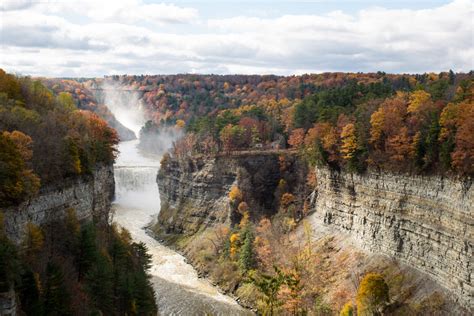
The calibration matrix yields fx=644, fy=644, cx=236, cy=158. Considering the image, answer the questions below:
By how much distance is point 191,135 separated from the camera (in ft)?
339

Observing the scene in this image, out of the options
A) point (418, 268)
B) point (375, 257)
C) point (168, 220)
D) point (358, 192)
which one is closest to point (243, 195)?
point (168, 220)

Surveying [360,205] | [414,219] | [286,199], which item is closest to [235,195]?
[286,199]

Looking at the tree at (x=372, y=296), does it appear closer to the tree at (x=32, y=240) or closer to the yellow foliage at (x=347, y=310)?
the yellow foliage at (x=347, y=310)

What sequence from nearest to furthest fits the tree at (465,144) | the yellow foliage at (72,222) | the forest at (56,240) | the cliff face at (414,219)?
the forest at (56,240)
the yellow foliage at (72,222)
the cliff face at (414,219)
the tree at (465,144)

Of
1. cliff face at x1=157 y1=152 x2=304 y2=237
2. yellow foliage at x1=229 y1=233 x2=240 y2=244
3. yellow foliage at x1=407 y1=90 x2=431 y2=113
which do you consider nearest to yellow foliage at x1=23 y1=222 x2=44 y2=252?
yellow foliage at x1=407 y1=90 x2=431 y2=113

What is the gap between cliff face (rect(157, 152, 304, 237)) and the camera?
88.9 meters

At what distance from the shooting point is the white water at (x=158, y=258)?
2596 inches

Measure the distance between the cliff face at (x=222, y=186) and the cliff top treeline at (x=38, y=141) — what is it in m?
25.9

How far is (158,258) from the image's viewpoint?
274 feet

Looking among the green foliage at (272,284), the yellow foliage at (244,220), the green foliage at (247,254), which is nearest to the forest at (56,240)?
the green foliage at (272,284)

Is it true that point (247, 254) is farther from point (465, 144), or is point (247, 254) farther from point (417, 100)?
point (465, 144)

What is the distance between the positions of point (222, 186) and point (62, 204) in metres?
46.0

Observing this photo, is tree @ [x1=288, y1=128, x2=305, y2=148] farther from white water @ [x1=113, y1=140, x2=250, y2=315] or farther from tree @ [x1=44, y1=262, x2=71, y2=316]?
tree @ [x1=44, y1=262, x2=71, y2=316]

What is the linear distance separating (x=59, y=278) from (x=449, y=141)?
1355 inches
